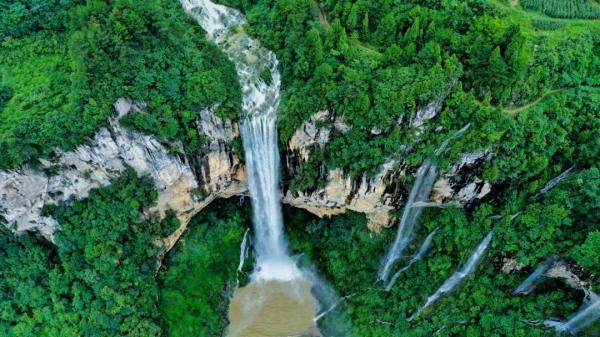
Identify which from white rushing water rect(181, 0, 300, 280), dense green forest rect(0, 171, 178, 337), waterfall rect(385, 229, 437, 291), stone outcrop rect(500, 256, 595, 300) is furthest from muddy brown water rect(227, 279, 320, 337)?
stone outcrop rect(500, 256, 595, 300)

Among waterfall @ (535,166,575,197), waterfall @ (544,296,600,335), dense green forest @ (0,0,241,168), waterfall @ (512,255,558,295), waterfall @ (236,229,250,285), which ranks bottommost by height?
waterfall @ (544,296,600,335)

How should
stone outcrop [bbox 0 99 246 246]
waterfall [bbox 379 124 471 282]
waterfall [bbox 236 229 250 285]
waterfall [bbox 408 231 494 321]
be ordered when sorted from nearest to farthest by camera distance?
stone outcrop [bbox 0 99 246 246] → waterfall [bbox 379 124 471 282] → waterfall [bbox 408 231 494 321] → waterfall [bbox 236 229 250 285]

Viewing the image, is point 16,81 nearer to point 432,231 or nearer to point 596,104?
point 432,231

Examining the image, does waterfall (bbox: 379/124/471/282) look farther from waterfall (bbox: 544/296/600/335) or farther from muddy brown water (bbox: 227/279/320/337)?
waterfall (bbox: 544/296/600/335)

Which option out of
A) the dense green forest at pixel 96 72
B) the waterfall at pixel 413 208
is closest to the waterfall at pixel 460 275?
the waterfall at pixel 413 208

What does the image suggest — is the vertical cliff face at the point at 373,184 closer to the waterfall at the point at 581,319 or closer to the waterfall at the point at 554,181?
the waterfall at the point at 554,181

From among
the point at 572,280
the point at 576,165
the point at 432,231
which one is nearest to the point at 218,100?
the point at 432,231
